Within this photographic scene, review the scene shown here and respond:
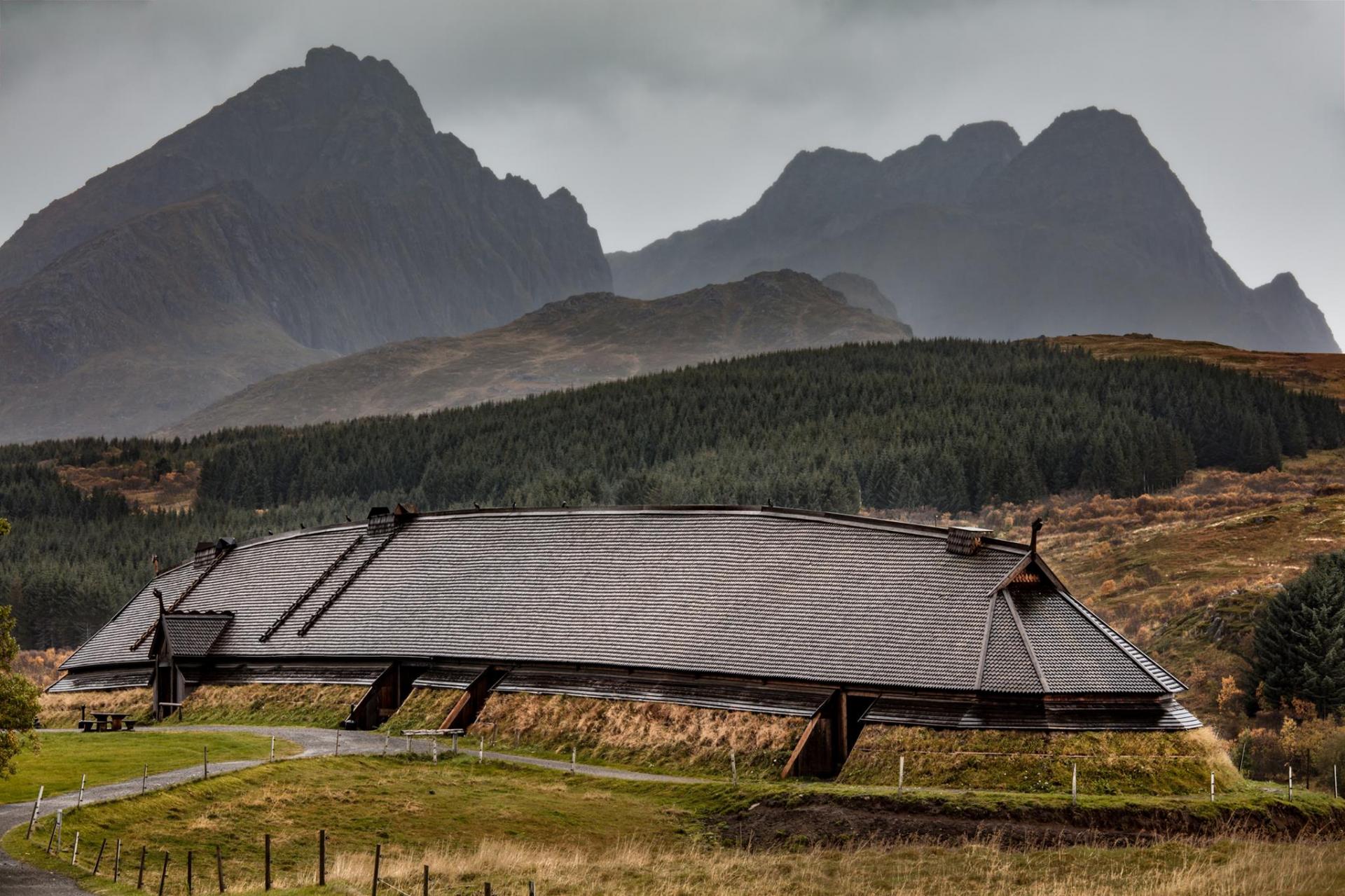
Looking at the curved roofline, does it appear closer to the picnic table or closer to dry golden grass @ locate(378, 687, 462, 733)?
dry golden grass @ locate(378, 687, 462, 733)

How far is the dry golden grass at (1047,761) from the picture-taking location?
41.8m

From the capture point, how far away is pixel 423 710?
57.5 m

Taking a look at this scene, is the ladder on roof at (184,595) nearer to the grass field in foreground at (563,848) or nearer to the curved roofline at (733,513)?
the curved roofline at (733,513)

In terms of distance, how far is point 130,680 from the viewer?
2881 inches

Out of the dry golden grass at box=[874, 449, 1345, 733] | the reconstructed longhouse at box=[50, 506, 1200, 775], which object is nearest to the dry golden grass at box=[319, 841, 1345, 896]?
the reconstructed longhouse at box=[50, 506, 1200, 775]

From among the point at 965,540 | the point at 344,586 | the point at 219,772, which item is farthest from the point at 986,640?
the point at 344,586

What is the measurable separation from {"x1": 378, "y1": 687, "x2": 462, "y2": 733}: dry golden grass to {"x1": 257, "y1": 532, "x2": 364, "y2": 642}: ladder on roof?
12462 millimetres

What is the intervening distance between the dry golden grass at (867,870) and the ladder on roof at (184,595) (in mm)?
42711

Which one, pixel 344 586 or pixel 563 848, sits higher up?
pixel 344 586

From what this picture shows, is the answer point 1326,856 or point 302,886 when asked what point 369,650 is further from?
point 1326,856

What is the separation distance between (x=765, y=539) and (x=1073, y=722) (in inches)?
709

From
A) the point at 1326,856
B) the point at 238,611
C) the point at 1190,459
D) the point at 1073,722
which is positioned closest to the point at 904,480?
the point at 1190,459

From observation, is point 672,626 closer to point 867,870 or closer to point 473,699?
point 473,699

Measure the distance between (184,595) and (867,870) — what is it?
57377 mm
